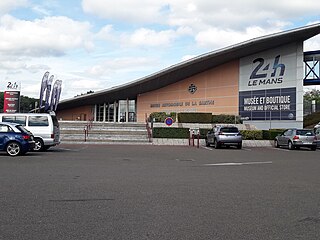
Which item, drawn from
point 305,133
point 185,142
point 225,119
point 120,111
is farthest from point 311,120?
point 120,111

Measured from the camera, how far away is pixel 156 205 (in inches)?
298

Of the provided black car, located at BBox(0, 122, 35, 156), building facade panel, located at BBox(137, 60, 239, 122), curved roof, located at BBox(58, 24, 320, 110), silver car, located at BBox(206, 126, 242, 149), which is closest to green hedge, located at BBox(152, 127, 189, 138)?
silver car, located at BBox(206, 126, 242, 149)

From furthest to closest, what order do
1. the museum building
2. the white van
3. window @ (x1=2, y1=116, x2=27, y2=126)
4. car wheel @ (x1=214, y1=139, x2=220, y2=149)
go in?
the museum building, car wheel @ (x1=214, y1=139, x2=220, y2=149), window @ (x1=2, y1=116, x2=27, y2=126), the white van

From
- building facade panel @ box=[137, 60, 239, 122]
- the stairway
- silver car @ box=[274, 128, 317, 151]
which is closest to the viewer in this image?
silver car @ box=[274, 128, 317, 151]

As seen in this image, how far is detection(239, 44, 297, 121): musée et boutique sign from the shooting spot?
1588 inches

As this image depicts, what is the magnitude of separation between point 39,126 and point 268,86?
27749 mm

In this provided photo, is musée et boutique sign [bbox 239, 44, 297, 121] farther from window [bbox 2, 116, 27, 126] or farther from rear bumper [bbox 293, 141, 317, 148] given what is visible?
window [bbox 2, 116, 27, 126]

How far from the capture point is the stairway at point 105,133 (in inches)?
1220

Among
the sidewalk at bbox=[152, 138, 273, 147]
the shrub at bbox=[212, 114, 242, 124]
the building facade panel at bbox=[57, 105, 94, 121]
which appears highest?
the building facade panel at bbox=[57, 105, 94, 121]

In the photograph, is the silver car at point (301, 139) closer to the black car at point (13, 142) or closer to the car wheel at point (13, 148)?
the black car at point (13, 142)

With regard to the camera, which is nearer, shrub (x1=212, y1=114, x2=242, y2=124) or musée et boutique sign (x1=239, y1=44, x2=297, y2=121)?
shrub (x1=212, y1=114, x2=242, y2=124)

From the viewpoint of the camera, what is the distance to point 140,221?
250 inches

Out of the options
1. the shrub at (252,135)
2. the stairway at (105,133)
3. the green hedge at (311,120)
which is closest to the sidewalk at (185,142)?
the stairway at (105,133)

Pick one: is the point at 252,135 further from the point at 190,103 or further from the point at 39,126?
the point at 190,103
